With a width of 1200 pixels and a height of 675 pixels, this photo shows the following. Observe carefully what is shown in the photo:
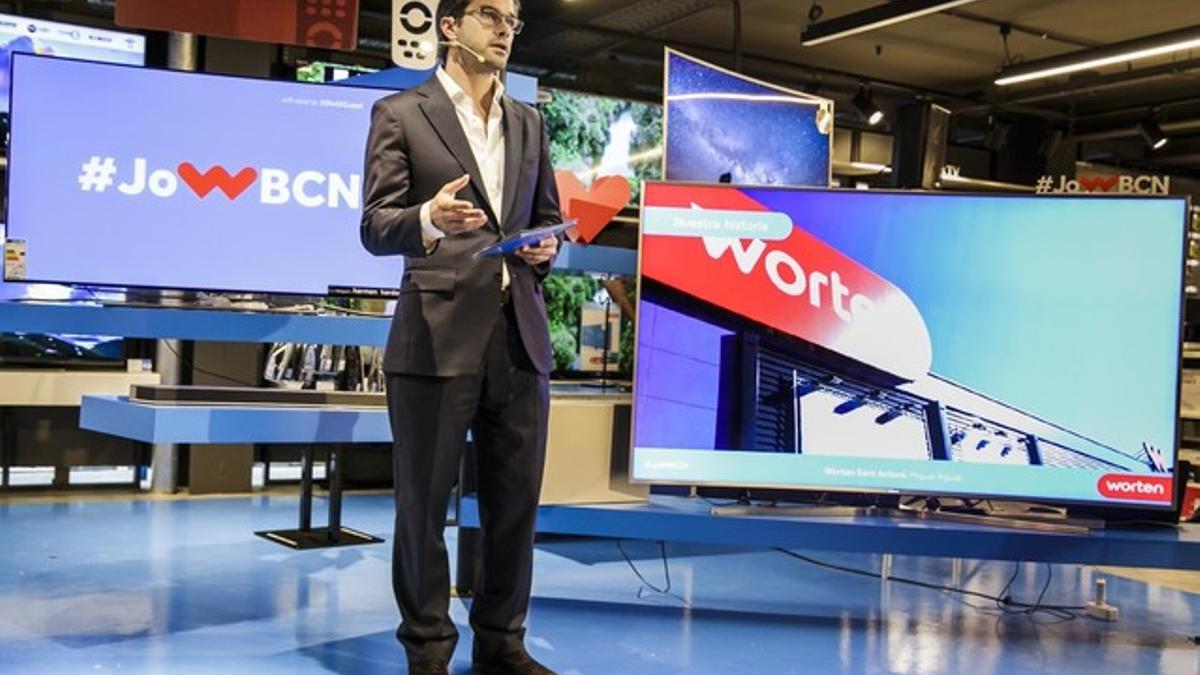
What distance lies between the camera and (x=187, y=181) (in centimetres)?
333

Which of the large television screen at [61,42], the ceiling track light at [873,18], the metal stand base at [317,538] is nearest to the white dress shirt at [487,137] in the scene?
the metal stand base at [317,538]

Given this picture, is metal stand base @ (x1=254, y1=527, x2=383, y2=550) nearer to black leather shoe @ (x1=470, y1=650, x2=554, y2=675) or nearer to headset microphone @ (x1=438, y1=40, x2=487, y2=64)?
black leather shoe @ (x1=470, y1=650, x2=554, y2=675)

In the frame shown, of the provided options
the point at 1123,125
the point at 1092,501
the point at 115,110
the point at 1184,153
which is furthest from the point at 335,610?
the point at 1184,153

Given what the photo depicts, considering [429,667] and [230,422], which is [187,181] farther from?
[429,667]

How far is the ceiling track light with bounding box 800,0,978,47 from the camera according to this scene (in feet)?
25.2

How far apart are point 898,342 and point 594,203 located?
1077mm

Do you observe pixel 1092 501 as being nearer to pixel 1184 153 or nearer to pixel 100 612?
pixel 100 612

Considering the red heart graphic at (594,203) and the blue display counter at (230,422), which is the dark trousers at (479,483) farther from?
the red heart graphic at (594,203)

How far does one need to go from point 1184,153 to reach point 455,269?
1371 cm

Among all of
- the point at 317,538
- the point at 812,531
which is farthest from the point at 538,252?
the point at 317,538

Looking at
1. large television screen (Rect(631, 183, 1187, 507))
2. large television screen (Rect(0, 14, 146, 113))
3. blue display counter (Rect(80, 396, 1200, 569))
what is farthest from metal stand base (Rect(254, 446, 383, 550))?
large television screen (Rect(0, 14, 146, 113))

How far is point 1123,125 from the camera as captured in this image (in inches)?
494

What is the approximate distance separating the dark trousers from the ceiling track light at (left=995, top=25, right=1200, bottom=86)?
7350 mm

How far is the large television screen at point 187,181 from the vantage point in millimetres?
3193
